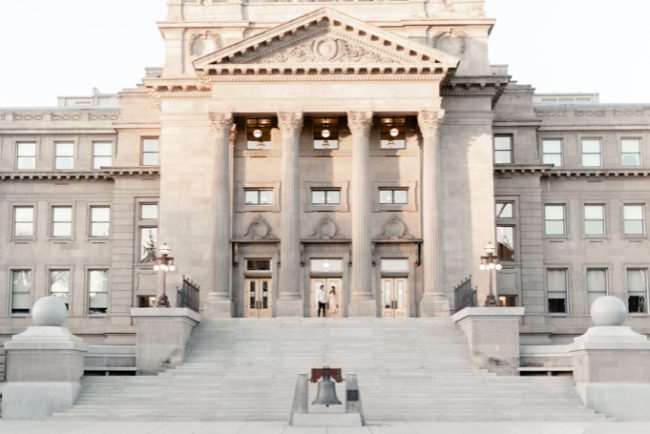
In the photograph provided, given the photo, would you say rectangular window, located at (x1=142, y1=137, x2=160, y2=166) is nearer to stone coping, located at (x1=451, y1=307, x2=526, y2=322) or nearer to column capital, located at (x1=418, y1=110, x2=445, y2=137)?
column capital, located at (x1=418, y1=110, x2=445, y2=137)

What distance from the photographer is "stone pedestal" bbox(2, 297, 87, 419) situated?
34.0m

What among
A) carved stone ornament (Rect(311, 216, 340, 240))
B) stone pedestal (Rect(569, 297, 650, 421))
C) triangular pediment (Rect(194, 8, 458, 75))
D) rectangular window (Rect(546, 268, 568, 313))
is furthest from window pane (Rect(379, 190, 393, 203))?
stone pedestal (Rect(569, 297, 650, 421))

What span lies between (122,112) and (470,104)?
20.1 m

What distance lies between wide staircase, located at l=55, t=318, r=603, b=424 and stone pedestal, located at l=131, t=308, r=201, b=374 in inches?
29.4

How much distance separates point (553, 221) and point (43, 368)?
34.2 metres

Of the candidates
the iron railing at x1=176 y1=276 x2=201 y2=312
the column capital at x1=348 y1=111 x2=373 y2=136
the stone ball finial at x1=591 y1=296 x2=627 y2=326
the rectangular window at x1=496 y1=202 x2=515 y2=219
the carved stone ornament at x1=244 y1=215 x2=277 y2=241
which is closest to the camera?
the stone ball finial at x1=591 y1=296 x2=627 y2=326

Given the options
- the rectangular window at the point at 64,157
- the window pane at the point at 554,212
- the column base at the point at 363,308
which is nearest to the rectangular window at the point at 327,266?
the column base at the point at 363,308

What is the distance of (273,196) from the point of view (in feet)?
178

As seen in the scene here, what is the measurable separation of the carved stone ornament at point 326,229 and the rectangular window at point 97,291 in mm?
13958

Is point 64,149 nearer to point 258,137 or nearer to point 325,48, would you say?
point 258,137

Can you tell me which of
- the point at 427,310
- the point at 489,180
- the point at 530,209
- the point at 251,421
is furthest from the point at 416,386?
the point at 530,209

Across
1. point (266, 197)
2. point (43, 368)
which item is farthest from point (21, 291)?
point (43, 368)

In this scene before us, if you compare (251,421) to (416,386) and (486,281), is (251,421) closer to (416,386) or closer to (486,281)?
(416,386)

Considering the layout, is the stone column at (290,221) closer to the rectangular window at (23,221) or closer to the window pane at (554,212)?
the window pane at (554,212)
